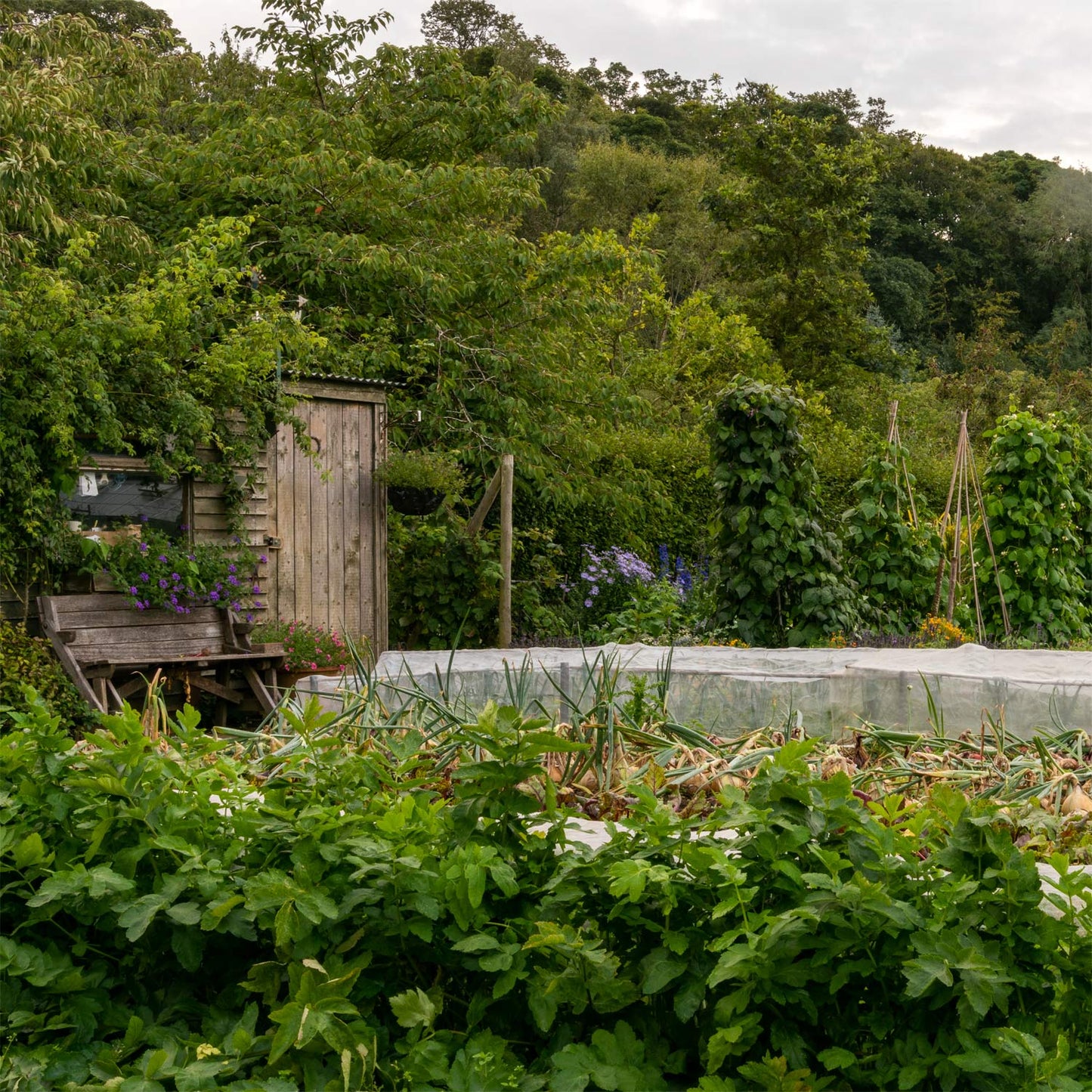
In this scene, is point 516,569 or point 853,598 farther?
point 516,569

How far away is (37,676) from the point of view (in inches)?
226

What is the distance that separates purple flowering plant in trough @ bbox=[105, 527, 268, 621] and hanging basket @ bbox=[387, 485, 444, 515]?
A: 4.50ft

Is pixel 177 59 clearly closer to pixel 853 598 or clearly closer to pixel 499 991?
pixel 853 598

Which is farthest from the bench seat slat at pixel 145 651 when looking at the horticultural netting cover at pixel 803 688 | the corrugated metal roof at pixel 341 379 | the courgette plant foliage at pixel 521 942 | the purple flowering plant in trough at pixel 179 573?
the courgette plant foliage at pixel 521 942

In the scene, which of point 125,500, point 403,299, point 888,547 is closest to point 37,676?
point 125,500

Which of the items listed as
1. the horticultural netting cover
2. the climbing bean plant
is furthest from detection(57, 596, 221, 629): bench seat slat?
the climbing bean plant

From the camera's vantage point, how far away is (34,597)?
6246mm

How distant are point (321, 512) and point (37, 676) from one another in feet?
7.90

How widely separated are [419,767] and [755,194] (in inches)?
590

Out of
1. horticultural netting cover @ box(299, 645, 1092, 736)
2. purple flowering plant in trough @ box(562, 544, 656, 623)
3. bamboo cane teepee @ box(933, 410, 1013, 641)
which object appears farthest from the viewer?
purple flowering plant in trough @ box(562, 544, 656, 623)

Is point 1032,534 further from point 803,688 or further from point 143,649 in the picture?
point 803,688

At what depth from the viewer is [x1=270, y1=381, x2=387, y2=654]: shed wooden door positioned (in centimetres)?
757

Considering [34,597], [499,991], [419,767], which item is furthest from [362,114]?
[499,991]

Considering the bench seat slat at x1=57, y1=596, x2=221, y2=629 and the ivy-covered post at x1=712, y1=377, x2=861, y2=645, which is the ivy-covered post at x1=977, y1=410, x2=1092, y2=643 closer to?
the ivy-covered post at x1=712, y1=377, x2=861, y2=645
